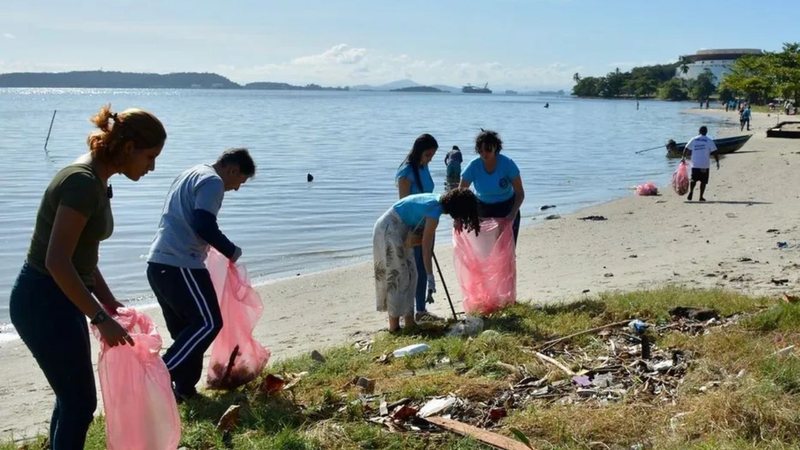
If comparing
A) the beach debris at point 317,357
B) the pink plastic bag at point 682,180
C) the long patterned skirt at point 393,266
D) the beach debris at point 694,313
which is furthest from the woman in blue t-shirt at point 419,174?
the pink plastic bag at point 682,180

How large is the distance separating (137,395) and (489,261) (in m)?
4.21

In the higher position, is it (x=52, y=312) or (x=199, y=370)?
(x=52, y=312)

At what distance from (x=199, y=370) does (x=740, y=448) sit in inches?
127

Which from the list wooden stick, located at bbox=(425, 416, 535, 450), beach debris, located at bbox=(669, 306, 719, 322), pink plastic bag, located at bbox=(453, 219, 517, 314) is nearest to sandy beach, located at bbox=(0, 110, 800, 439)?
pink plastic bag, located at bbox=(453, 219, 517, 314)

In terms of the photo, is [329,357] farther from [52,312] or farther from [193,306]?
[52,312]

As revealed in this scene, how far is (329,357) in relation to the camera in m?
6.22

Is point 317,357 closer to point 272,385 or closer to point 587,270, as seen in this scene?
point 272,385

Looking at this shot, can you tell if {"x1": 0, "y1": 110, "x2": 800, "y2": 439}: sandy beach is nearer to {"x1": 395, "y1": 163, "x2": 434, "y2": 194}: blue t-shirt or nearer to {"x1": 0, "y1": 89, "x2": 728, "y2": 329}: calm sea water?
{"x1": 395, "y1": 163, "x2": 434, "y2": 194}: blue t-shirt

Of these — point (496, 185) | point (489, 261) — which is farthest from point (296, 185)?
point (489, 261)

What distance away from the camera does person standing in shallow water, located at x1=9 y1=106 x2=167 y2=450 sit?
3244 millimetres

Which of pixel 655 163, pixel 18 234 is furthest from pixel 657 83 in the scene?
pixel 18 234

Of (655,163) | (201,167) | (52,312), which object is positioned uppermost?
(201,167)

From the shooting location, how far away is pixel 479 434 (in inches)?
168

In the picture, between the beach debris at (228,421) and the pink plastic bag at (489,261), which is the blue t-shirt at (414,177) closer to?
the pink plastic bag at (489,261)
